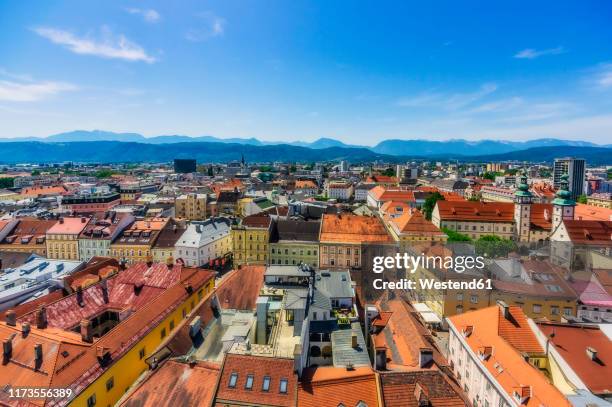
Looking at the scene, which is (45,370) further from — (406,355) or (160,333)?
(406,355)

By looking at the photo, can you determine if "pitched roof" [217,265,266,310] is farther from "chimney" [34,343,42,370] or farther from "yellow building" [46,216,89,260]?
"yellow building" [46,216,89,260]

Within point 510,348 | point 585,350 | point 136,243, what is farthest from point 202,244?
point 585,350

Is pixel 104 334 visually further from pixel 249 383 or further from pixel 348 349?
pixel 348 349

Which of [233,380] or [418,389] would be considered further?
[233,380]

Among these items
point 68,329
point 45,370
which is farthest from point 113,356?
point 68,329

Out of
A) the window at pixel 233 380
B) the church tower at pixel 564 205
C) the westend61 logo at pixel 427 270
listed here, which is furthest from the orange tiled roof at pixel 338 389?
the church tower at pixel 564 205

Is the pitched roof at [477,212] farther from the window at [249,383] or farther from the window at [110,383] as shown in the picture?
the window at [110,383]
